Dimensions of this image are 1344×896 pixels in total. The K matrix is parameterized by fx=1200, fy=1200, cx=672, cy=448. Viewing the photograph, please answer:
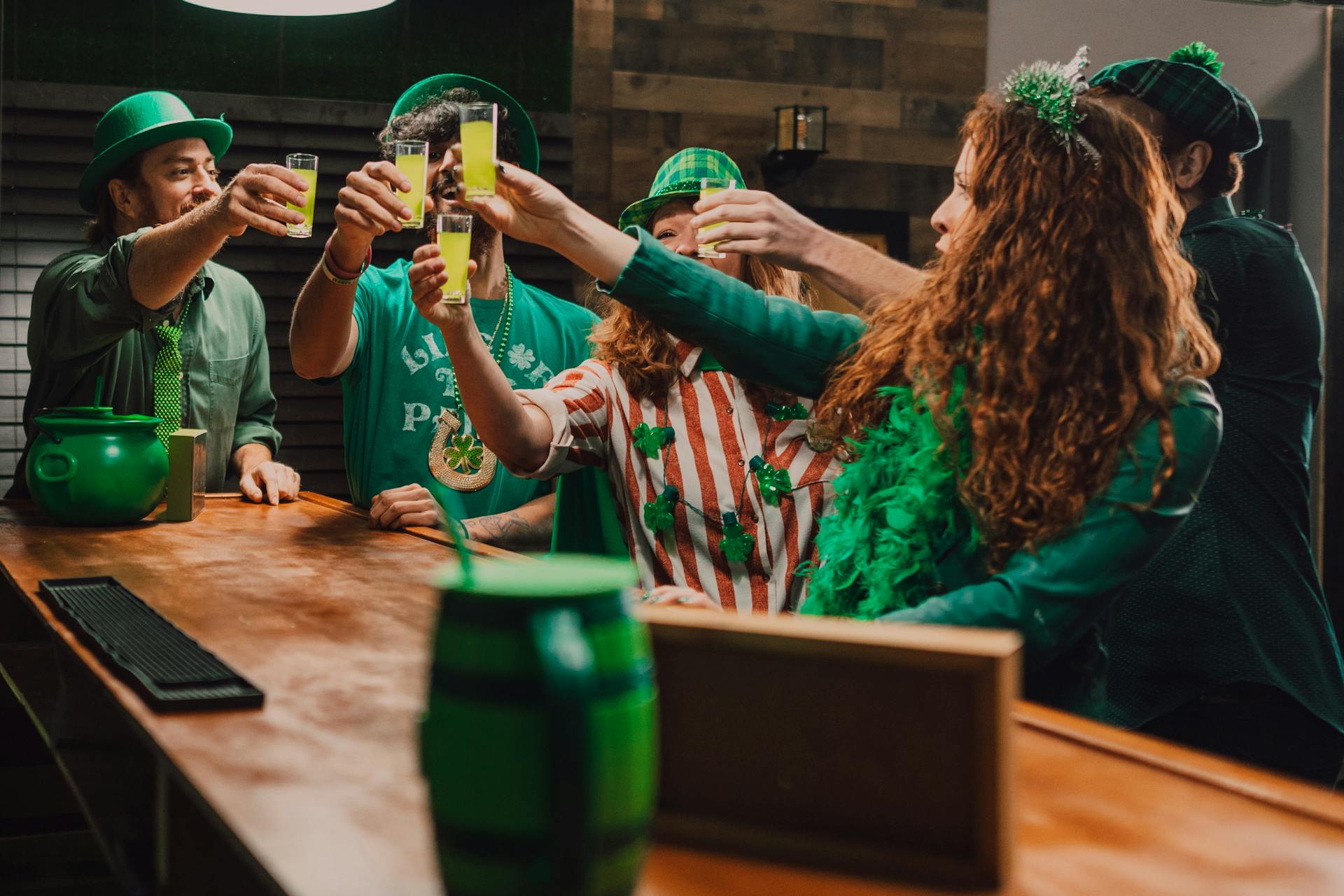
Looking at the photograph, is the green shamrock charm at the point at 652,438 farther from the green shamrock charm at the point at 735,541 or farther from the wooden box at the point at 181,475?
the wooden box at the point at 181,475

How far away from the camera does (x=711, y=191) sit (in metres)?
2.15

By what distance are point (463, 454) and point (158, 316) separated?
2.36 feet

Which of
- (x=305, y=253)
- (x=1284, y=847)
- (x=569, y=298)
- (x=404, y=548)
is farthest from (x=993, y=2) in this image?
(x=1284, y=847)

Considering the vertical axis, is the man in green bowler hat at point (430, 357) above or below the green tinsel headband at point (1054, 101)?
below

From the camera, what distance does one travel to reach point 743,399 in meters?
2.13

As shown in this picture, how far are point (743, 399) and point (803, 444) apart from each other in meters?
0.14

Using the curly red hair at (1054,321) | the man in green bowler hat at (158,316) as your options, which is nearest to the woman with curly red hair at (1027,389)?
the curly red hair at (1054,321)

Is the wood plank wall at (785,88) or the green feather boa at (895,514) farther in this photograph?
the wood plank wall at (785,88)

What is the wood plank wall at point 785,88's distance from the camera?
Result: 16.2 ft

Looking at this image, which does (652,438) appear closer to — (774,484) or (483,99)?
(774,484)

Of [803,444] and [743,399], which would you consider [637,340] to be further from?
[803,444]

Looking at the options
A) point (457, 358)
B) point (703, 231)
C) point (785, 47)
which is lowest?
point (457, 358)

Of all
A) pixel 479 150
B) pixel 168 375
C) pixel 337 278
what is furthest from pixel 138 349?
pixel 479 150

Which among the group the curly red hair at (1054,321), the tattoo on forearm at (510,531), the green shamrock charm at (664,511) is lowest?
the tattoo on forearm at (510,531)
